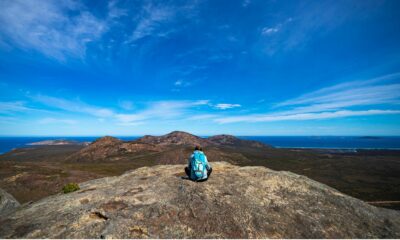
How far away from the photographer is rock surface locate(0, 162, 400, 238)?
37.6 feet

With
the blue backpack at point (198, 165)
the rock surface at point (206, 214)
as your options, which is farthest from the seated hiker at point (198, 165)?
A: the rock surface at point (206, 214)

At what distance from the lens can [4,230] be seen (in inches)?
443

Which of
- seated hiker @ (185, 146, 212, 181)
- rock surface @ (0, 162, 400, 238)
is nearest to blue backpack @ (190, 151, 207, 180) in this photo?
seated hiker @ (185, 146, 212, 181)

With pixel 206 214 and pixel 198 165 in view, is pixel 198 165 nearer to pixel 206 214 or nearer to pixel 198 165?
pixel 198 165

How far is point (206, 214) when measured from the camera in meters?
12.9

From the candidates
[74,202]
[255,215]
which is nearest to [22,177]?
[74,202]

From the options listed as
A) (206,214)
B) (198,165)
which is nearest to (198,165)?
(198,165)

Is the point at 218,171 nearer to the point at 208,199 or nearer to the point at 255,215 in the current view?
the point at 208,199

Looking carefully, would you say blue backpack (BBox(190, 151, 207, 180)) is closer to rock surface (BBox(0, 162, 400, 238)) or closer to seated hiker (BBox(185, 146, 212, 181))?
seated hiker (BBox(185, 146, 212, 181))

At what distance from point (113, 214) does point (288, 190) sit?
12620 millimetres

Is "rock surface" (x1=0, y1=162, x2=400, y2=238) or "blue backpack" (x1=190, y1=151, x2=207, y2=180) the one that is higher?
"blue backpack" (x1=190, y1=151, x2=207, y2=180)

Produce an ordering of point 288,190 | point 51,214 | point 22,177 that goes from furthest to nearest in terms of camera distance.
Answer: point 22,177 < point 288,190 < point 51,214

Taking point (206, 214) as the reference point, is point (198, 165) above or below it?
above

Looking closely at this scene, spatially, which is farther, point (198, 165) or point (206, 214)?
point (198, 165)
